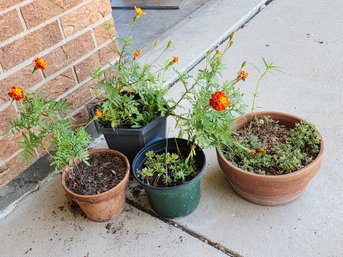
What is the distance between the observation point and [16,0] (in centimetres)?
161

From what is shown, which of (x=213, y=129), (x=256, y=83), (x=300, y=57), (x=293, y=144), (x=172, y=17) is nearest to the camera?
(x=213, y=129)

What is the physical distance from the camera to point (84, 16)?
6.29 ft

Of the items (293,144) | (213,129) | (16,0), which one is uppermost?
(16,0)

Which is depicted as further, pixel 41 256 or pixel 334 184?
pixel 334 184

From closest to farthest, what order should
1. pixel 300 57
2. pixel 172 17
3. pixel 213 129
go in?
pixel 213 129 → pixel 300 57 → pixel 172 17

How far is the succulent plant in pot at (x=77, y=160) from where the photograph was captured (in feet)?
4.97

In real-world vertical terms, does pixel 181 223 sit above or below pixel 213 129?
below

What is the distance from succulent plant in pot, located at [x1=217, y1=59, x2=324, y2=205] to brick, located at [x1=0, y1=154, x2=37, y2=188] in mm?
943

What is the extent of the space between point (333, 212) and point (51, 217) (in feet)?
4.15

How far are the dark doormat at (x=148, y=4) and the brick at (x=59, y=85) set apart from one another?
1796 millimetres

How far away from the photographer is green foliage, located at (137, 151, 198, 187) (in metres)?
1.64

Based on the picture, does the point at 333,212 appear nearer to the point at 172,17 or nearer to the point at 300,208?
the point at 300,208

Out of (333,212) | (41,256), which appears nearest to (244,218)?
(333,212)

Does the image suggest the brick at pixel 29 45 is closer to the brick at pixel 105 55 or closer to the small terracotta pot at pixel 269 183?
the brick at pixel 105 55
